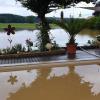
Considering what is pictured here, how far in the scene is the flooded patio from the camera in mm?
5949

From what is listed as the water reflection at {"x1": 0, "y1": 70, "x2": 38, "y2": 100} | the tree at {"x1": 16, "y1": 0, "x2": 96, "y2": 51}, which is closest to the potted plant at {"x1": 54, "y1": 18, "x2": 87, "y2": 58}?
the tree at {"x1": 16, "y1": 0, "x2": 96, "y2": 51}

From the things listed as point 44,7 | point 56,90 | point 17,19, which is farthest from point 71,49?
point 56,90

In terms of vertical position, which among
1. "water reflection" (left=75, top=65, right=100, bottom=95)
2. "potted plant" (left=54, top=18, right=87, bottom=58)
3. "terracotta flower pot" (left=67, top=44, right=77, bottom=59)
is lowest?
"water reflection" (left=75, top=65, right=100, bottom=95)

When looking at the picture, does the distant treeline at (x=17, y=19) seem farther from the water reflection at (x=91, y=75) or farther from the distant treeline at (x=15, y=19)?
the water reflection at (x=91, y=75)

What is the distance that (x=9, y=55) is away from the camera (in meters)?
9.62

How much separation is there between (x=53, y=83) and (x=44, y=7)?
14.5ft

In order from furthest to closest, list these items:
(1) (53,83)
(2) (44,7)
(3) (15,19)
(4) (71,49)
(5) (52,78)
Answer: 1. (3) (15,19)
2. (2) (44,7)
3. (4) (71,49)
4. (5) (52,78)
5. (1) (53,83)

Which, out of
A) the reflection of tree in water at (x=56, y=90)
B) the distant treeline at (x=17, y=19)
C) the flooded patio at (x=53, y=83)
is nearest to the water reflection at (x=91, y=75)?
the flooded patio at (x=53, y=83)

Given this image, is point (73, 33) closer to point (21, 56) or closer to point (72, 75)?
point (21, 56)

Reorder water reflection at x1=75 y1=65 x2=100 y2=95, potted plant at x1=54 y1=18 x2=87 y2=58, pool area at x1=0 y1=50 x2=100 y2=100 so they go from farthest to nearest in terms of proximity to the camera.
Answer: potted plant at x1=54 y1=18 x2=87 y2=58 < water reflection at x1=75 y1=65 x2=100 y2=95 < pool area at x1=0 y1=50 x2=100 y2=100

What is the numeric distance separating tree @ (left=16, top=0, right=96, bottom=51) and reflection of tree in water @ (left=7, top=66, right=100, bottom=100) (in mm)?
3069

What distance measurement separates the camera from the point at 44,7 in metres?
10.7

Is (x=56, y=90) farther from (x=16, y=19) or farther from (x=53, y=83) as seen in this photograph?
(x=16, y=19)

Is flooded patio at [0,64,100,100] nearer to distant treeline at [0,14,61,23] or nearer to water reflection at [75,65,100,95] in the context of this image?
water reflection at [75,65,100,95]
